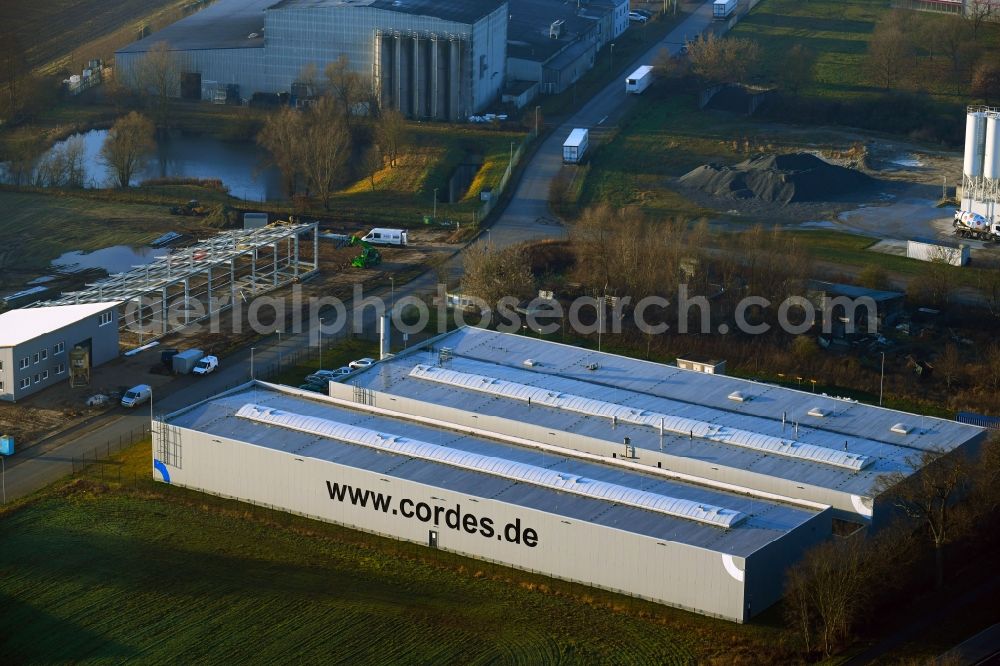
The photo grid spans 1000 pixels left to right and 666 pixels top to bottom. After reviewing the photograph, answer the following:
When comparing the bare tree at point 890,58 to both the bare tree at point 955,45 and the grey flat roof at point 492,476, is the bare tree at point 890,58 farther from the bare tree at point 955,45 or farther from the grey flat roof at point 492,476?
the grey flat roof at point 492,476

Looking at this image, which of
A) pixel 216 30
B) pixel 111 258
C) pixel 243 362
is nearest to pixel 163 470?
pixel 243 362

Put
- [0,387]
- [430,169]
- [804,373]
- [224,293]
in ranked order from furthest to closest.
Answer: [430,169] < [224,293] < [804,373] < [0,387]

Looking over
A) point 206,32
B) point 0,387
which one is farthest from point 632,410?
point 206,32

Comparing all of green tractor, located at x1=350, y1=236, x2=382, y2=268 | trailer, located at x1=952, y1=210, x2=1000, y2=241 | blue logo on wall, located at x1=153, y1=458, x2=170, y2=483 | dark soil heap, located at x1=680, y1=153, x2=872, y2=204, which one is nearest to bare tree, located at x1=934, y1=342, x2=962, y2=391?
trailer, located at x1=952, y1=210, x2=1000, y2=241

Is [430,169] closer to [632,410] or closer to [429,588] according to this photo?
[632,410]

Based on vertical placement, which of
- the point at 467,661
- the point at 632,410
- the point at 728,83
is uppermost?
the point at 728,83

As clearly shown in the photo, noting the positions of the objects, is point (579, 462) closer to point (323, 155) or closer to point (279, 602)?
point (279, 602)
